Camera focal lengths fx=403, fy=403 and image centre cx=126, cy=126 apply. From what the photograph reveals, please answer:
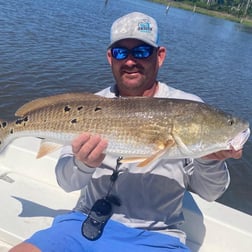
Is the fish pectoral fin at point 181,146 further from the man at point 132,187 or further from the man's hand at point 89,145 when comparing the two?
the man's hand at point 89,145

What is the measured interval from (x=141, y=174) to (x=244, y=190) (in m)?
5.60

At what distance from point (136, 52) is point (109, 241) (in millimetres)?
1474

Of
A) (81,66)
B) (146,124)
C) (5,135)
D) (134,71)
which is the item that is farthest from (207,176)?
(81,66)

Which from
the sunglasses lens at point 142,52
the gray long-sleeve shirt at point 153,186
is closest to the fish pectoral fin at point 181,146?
the gray long-sleeve shirt at point 153,186

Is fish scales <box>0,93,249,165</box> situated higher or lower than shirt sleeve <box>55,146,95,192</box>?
higher

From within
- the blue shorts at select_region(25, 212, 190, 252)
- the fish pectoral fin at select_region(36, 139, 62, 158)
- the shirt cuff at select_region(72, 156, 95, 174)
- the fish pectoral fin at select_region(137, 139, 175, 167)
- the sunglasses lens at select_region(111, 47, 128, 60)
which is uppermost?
the sunglasses lens at select_region(111, 47, 128, 60)

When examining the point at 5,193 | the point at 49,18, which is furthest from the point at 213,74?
the point at 5,193

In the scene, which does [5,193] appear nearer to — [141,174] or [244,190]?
[141,174]

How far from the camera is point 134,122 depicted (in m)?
2.72

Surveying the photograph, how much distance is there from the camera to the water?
10714 mm

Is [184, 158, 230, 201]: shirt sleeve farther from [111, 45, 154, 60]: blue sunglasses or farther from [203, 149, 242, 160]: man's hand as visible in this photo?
[111, 45, 154, 60]: blue sunglasses

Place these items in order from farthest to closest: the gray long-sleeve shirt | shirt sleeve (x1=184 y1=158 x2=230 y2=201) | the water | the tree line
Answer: the tree line, the water, the gray long-sleeve shirt, shirt sleeve (x1=184 y1=158 x2=230 y2=201)

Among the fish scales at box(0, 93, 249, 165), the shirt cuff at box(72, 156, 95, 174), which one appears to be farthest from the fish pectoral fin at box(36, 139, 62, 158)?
the shirt cuff at box(72, 156, 95, 174)

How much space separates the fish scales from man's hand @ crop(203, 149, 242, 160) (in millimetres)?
64
